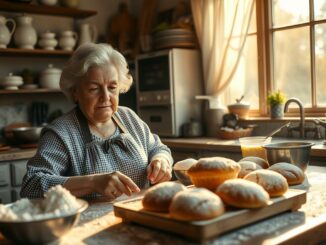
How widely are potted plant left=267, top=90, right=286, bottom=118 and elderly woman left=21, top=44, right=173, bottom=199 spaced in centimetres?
143

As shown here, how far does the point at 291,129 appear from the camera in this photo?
287cm

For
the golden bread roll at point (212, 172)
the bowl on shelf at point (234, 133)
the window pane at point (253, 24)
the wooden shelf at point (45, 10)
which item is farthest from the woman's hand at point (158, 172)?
the wooden shelf at point (45, 10)

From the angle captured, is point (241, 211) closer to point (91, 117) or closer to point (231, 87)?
point (91, 117)

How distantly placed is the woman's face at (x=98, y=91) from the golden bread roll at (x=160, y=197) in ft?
2.48

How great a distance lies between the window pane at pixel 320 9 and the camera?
2.93m

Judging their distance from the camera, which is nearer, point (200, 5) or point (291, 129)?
point (291, 129)

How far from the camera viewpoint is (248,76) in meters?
3.45

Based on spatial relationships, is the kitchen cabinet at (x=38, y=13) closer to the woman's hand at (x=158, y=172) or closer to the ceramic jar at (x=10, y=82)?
the ceramic jar at (x=10, y=82)

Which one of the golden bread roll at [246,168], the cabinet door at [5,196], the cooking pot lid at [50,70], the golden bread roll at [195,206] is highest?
the cooking pot lid at [50,70]

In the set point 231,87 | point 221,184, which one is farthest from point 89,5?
point 221,184

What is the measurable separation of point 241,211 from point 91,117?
94 centimetres

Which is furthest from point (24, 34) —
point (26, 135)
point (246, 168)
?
point (246, 168)

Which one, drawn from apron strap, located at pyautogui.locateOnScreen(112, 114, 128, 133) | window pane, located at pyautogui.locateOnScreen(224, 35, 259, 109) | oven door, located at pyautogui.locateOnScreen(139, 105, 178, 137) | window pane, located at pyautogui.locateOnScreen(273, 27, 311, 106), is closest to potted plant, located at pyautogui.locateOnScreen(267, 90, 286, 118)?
window pane, located at pyautogui.locateOnScreen(273, 27, 311, 106)

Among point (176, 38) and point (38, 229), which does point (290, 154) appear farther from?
point (176, 38)
